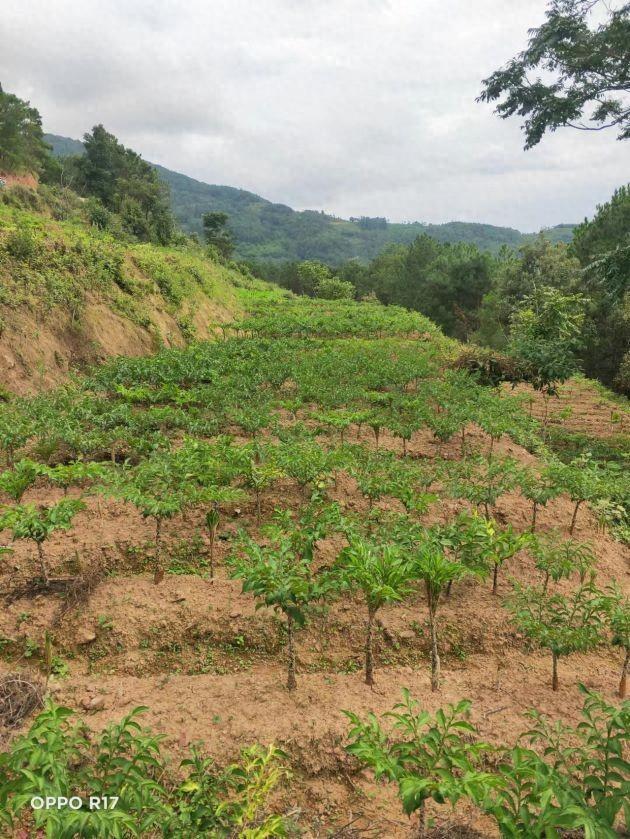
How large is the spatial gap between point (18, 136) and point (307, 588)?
4954 cm

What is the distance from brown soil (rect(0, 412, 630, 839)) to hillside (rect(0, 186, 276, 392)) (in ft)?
26.7

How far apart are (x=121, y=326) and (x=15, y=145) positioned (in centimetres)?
3356

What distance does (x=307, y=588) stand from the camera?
420cm

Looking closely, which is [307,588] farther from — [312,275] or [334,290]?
[312,275]

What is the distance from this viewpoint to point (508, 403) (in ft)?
40.3

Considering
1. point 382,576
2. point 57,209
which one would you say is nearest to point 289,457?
point 382,576

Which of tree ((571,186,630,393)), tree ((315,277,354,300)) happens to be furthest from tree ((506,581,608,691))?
tree ((315,277,354,300))

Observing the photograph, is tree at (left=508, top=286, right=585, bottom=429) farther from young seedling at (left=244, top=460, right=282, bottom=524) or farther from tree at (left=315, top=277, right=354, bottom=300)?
tree at (left=315, top=277, right=354, bottom=300)

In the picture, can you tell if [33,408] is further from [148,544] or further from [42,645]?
[42,645]

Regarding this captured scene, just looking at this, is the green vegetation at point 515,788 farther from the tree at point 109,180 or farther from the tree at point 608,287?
the tree at point 109,180

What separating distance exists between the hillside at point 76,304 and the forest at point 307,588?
104 mm

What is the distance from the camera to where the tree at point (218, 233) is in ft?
193

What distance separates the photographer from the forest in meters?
3.05

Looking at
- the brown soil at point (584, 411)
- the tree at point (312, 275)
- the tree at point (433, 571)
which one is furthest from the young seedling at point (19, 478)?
the tree at point (312, 275)
